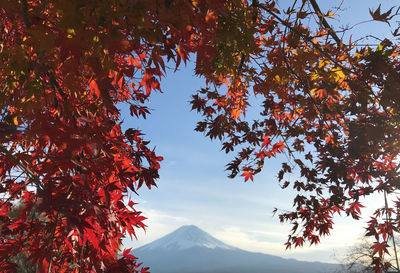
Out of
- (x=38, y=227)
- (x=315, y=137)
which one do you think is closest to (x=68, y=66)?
(x=38, y=227)

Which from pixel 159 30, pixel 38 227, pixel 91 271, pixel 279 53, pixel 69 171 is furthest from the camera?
pixel 279 53

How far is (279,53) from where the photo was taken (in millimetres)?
4180

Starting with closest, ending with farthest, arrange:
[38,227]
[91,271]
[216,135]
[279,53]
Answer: [38,227] → [91,271] → [279,53] → [216,135]

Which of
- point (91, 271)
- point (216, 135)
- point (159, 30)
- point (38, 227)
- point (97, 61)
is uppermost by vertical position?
point (216, 135)

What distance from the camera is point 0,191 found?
3.14 meters

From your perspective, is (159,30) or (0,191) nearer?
(159,30)

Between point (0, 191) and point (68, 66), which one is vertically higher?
point (68, 66)

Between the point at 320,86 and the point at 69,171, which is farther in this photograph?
the point at 320,86

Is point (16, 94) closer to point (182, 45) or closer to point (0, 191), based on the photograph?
point (0, 191)

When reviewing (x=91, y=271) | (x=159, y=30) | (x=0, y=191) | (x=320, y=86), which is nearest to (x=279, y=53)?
(x=320, y=86)

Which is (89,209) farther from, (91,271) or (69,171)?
(91,271)

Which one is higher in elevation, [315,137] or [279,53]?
[279,53]

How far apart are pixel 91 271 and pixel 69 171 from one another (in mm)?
1099

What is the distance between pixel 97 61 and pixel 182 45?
71 cm
